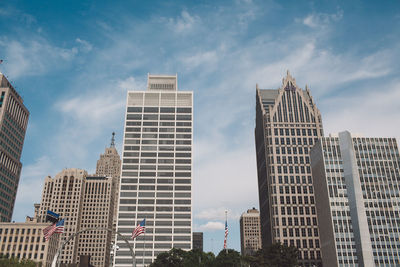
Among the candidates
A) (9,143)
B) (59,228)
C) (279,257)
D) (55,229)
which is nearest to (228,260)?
(279,257)

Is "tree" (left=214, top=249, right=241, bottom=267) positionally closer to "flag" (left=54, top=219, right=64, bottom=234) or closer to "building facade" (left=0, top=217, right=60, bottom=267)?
"flag" (left=54, top=219, right=64, bottom=234)

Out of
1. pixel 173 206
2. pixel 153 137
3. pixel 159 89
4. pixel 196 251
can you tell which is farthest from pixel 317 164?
pixel 159 89

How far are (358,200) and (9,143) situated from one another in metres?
142

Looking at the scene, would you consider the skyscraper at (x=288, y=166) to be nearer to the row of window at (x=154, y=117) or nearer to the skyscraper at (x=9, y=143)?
the row of window at (x=154, y=117)

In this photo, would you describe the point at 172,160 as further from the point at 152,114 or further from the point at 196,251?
the point at 196,251

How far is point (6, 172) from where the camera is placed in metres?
158

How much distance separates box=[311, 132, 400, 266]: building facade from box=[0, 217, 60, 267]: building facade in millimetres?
109195

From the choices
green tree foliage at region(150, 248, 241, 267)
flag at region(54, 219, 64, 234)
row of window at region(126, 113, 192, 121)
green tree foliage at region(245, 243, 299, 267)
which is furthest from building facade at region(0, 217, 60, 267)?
flag at region(54, 219, 64, 234)

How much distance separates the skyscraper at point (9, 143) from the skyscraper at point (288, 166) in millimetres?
111578

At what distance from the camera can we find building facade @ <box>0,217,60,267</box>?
149 meters

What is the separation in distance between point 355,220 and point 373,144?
90.3 feet

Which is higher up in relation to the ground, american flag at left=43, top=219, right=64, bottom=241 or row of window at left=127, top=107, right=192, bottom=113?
row of window at left=127, top=107, right=192, bottom=113

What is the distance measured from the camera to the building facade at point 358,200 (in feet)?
368

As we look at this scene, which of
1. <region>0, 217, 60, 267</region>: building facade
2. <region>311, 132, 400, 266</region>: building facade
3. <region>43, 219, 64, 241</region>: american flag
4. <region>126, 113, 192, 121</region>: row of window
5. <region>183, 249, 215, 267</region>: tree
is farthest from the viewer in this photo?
<region>126, 113, 192, 121</region>: row of window
